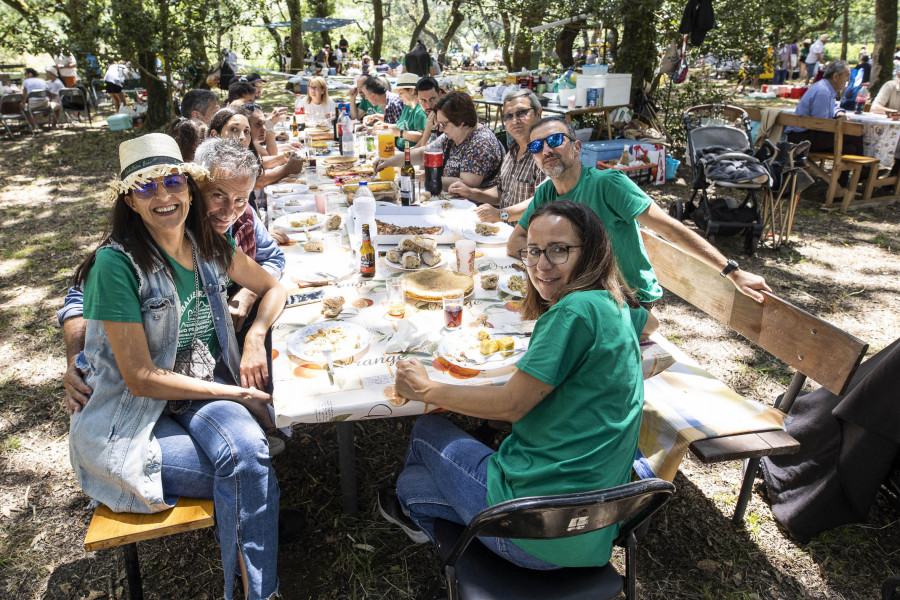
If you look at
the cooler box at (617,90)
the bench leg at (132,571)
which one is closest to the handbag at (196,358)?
the bench leg at (132,571)

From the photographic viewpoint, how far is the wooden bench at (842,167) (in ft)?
23.6

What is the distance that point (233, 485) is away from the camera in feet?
6.44

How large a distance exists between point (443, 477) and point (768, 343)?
64.9 inches

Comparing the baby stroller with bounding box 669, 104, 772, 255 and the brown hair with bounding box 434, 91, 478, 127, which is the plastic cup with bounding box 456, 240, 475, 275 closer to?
the brown hair with bounding box 434, 91, 478, 127

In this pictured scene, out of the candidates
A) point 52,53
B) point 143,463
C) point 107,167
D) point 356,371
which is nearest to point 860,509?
point 356,371

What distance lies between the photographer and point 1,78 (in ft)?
48.4

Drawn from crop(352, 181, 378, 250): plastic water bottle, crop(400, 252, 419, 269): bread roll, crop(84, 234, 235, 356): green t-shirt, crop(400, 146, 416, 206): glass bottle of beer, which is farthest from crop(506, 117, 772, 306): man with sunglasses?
crop(84, 234, 235, 356): green t-shirt

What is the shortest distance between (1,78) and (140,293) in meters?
17.5

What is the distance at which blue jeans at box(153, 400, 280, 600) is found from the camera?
1.96m

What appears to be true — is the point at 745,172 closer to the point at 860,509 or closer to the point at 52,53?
the point at 860,509

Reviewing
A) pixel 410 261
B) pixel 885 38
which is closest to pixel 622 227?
pixel 410 261

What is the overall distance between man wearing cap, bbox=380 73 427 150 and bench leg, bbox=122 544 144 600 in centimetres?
493

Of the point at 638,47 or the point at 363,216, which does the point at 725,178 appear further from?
the point at 638,47

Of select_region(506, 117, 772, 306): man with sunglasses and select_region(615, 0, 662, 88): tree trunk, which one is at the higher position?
select_region(615, 0, 662, 88): tree trunk
